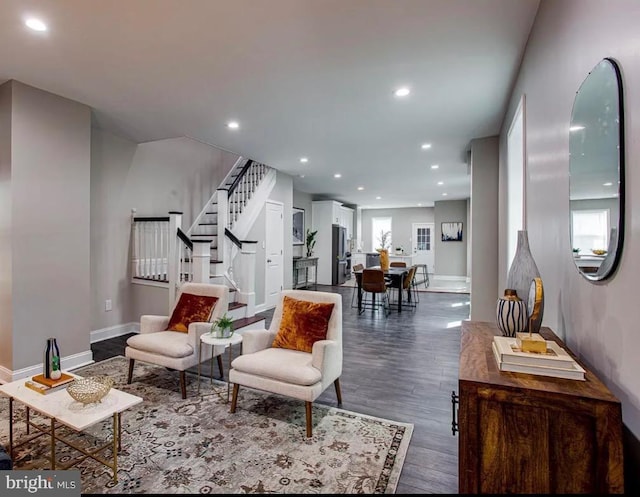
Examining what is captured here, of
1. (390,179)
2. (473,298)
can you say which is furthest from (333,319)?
(390,179)

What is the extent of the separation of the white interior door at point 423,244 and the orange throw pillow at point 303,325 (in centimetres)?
1124

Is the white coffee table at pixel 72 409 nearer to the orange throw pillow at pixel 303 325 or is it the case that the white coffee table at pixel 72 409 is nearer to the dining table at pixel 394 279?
the orange throw pillow at pixel 303 325

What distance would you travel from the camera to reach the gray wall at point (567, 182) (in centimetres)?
100

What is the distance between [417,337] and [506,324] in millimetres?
3445

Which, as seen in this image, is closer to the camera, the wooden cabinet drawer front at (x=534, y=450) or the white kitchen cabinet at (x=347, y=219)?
the wooden cabinet drawer front at (x=534, y=450)

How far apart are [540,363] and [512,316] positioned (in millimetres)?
358

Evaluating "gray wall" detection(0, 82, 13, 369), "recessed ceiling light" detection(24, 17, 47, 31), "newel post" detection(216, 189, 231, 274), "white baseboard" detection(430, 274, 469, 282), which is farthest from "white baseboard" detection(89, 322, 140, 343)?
"white baseboard" detection(430, 274, 469, 282)

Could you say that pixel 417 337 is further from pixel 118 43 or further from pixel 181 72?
pixel 118 43

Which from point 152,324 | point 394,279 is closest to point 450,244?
point 394,279

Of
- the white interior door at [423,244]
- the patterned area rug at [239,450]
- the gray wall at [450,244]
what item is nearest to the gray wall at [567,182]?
the patterned area rug at [239,450]

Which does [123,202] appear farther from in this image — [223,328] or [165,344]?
[223,328]

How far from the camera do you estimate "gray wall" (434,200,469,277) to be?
11367 millimetres

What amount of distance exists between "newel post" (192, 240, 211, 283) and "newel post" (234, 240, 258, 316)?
885 mm

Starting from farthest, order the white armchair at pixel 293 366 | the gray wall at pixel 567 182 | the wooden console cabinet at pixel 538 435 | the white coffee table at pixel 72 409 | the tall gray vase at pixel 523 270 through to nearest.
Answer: the white armchair at pixel 293 366
the white coffee table at pixel 72 409
the tall gray vase at pixel 523 270
the gray wall at pixel 567 182
the wooden console cabinet at pixel 538 435
